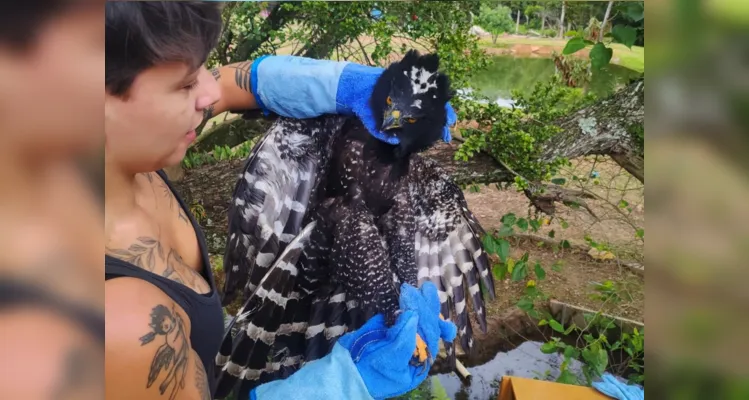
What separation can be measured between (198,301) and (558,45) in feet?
3.05

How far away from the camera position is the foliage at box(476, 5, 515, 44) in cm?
110

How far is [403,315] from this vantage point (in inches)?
46.3

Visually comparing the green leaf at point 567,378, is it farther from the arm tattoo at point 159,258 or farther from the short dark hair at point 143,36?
the short dark hair at point 143,36

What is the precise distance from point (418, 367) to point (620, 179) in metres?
0.71

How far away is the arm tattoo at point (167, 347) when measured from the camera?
768 millimetres

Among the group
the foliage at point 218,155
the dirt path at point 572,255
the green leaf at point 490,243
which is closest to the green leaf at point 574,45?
the dirt path at point 572,255

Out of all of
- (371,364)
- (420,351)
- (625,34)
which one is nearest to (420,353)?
(420,351)

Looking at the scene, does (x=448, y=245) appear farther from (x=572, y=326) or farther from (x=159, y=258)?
(x=159, y=258)

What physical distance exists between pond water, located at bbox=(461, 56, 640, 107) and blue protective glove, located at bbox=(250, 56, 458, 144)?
25 cm

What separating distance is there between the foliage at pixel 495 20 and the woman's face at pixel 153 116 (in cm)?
62

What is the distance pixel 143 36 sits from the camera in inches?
30.5
